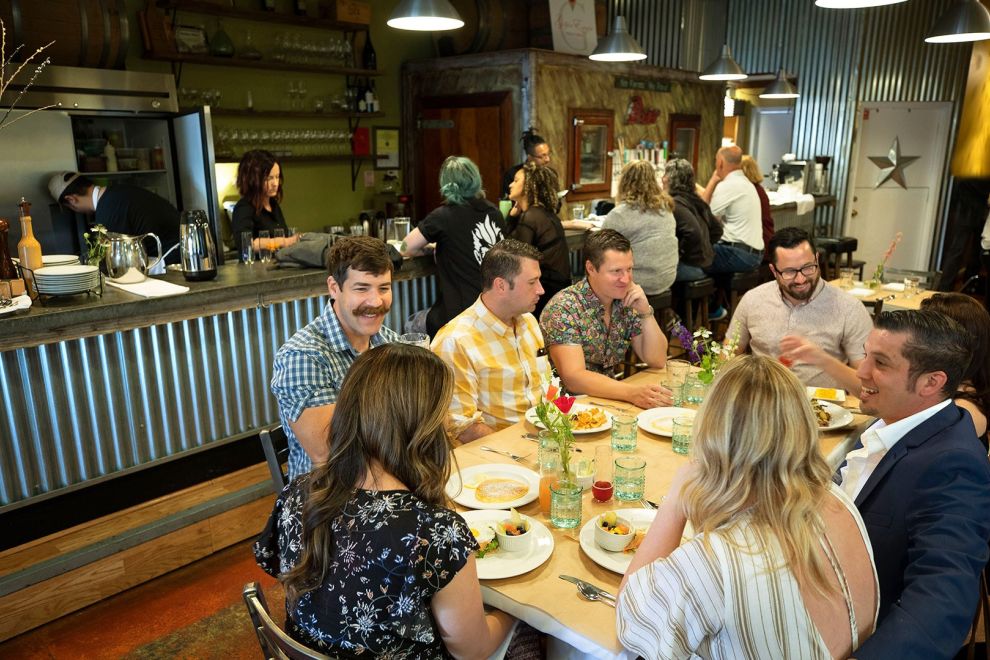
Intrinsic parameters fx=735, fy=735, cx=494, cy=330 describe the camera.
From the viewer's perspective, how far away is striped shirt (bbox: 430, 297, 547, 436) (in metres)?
3.01

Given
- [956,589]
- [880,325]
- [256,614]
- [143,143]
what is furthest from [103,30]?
[956,589]

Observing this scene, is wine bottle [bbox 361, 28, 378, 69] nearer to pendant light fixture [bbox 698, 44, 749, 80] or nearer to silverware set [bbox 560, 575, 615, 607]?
pendant light fixture [bbox 698, 44, 749, 80]

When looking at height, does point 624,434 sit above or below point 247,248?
below

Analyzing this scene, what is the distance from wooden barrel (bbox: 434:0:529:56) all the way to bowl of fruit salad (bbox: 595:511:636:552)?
20.0 feet

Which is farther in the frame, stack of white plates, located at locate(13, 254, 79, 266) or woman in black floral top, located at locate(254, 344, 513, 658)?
Answer: stack of white plates, located at locate(13, 254, 79, 266)

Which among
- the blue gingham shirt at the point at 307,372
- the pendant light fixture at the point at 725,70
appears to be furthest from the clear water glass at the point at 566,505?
the pendant light fixture at the point at 725,70

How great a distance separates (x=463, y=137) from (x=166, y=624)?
549 cm

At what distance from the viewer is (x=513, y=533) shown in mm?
1878

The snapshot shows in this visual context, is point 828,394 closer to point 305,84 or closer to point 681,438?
point 681,438

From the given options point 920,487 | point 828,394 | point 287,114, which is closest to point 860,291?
point 828,394

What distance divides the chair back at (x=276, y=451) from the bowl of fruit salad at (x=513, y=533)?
699 millimetres

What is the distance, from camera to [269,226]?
4840 mm

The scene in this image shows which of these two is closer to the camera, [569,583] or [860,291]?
[569,583]

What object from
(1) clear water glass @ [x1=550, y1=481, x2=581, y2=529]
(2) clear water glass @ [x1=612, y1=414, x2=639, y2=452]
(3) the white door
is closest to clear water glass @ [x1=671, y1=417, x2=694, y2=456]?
(2) clear water glass @ [x1=612, y1=414, x2=639, y2=452]
